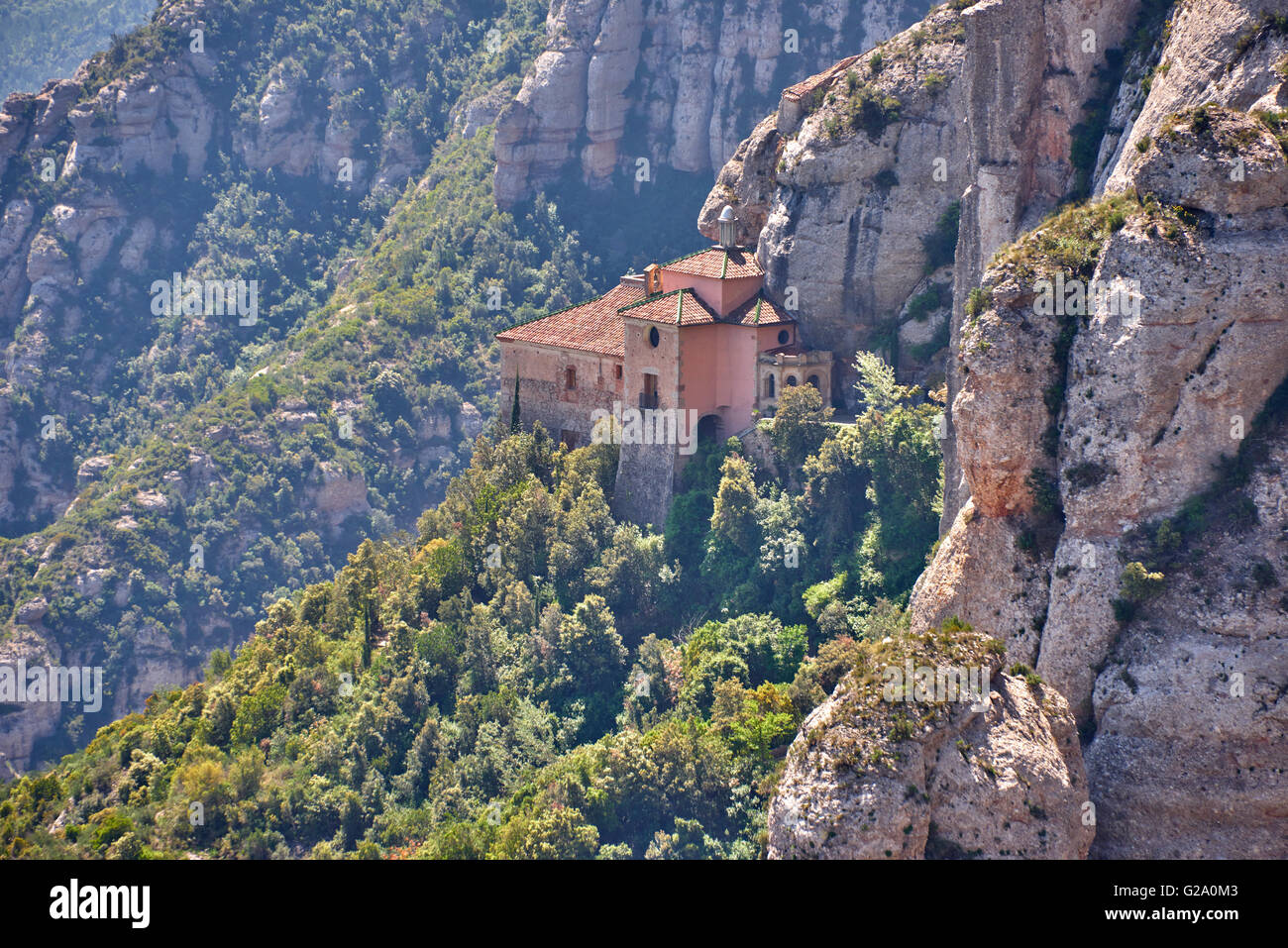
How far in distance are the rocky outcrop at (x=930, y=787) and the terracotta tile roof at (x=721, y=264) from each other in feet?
90.3

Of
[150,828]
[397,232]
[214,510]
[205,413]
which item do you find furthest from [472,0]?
[150,828]

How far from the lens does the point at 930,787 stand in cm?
2319

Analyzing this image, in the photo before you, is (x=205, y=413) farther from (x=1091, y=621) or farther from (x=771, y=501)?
(x=1091, y=621)

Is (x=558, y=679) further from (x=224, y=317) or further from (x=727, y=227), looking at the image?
(x=224, y=317)

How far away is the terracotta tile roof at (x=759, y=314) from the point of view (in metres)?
48.2

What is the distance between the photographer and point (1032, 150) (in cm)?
3603

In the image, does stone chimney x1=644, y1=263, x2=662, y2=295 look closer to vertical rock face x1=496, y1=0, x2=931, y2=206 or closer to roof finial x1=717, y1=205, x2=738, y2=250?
roof finial x1=717, y1=205, x2=738, y2=250

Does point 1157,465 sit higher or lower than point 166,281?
lower

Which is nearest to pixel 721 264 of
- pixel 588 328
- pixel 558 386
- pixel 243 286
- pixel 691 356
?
pixel 691 356

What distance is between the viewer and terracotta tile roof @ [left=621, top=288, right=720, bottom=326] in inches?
1881

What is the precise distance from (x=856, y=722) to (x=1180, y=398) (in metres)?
Answer: 9.17

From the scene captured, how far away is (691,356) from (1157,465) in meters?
23.6

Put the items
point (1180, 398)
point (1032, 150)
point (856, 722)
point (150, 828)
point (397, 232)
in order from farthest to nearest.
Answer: point (397, 232)
point (150, 828)
point (1032, 150)
point (1180, 398)
point (856, 722)

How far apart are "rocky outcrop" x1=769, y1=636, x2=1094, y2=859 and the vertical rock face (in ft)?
267
